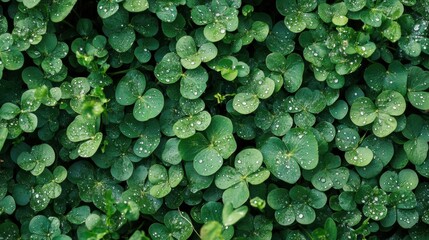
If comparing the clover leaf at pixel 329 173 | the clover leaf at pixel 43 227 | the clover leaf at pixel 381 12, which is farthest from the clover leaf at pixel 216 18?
the clover leaf at pixel 43 227

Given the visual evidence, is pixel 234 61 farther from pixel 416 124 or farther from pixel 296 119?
pixel 416 124

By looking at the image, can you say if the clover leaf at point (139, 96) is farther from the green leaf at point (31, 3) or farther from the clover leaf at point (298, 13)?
the clover leaf at point (298, 13)

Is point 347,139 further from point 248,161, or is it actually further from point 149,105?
point 149,105

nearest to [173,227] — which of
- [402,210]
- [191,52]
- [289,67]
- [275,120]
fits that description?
[275,120]

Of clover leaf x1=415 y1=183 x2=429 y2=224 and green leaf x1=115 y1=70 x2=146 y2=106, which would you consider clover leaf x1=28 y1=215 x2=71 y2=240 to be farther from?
clover leaf x1=415 y1=183 x2=429 y2=224

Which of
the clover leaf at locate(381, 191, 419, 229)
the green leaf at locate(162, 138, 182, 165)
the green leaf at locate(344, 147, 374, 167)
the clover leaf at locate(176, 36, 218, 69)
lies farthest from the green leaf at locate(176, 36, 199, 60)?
the clover leaf at locate(381, 191, 419, 229)

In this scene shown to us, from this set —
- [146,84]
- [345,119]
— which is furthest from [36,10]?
[345,119]
